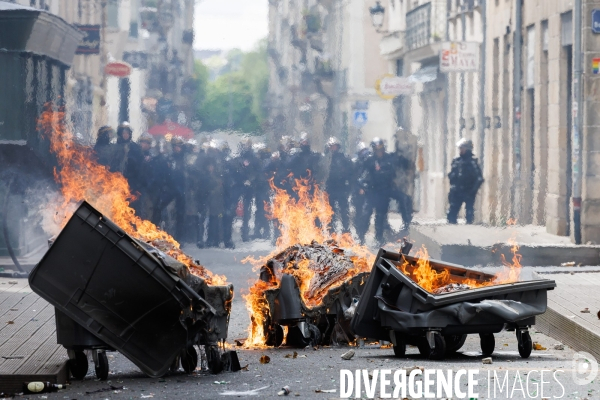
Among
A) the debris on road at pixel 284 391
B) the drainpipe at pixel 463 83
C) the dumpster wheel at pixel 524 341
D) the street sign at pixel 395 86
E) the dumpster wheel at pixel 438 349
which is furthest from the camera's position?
the street sign at pixel 395 86

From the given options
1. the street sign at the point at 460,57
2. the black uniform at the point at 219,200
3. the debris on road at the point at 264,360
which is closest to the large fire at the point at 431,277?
the debris on road at the point at 264,360

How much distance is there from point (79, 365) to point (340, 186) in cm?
1750

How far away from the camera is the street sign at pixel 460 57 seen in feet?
96.6

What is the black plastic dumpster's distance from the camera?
9.52 metres

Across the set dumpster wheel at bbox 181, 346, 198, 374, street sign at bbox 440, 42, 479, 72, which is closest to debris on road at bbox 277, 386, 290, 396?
dumpster wheel at bbox 181, 346, 198, 374

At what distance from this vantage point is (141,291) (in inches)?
344

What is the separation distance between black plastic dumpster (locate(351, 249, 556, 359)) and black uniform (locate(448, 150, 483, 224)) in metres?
15.0

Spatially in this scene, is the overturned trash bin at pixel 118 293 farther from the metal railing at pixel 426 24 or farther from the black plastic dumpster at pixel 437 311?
the metal railing at pixel 426 24

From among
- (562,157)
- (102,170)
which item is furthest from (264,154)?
(562,157)

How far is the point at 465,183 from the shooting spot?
82.9ft

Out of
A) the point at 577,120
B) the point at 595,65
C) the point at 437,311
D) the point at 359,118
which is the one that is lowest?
the point at 437,311

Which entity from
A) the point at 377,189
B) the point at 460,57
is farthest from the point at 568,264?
the point at 460,57

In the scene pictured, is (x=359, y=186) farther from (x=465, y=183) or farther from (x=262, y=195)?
(x=262, y=195)

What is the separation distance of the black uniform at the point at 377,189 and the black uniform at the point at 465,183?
125 centimetres
